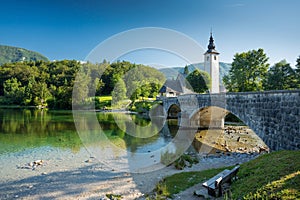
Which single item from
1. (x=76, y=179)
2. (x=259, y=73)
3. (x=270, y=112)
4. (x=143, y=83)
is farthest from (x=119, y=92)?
(x=270, y=112)

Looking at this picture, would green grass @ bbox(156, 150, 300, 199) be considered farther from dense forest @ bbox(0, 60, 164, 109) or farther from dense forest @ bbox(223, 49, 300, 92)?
dense forest @ bbox(0, 60, 164, 109)

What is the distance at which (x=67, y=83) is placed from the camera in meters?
81.0

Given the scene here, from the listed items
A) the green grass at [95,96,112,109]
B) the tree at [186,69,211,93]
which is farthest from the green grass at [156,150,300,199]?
the green grass at [95,96,112,109]

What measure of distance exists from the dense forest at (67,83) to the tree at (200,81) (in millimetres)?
17365

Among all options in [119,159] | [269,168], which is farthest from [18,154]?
[269,168]

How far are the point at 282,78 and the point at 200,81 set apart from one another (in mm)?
17331

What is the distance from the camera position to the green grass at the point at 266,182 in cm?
597

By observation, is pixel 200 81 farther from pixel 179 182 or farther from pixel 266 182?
pixel 266 182

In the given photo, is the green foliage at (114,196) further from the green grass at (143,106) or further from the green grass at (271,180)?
the green grass at (143,106)

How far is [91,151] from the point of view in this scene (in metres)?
→ 18.5

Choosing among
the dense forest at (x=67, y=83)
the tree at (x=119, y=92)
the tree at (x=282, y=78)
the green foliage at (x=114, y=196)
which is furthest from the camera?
the dense forest at (x=67, y=83)

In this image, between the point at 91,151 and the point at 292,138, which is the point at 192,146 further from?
the point at 292,138

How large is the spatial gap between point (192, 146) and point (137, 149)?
17.1ft

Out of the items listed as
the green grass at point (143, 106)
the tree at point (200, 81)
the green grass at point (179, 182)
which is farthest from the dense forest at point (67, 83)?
the green grass at point (179, 182)
